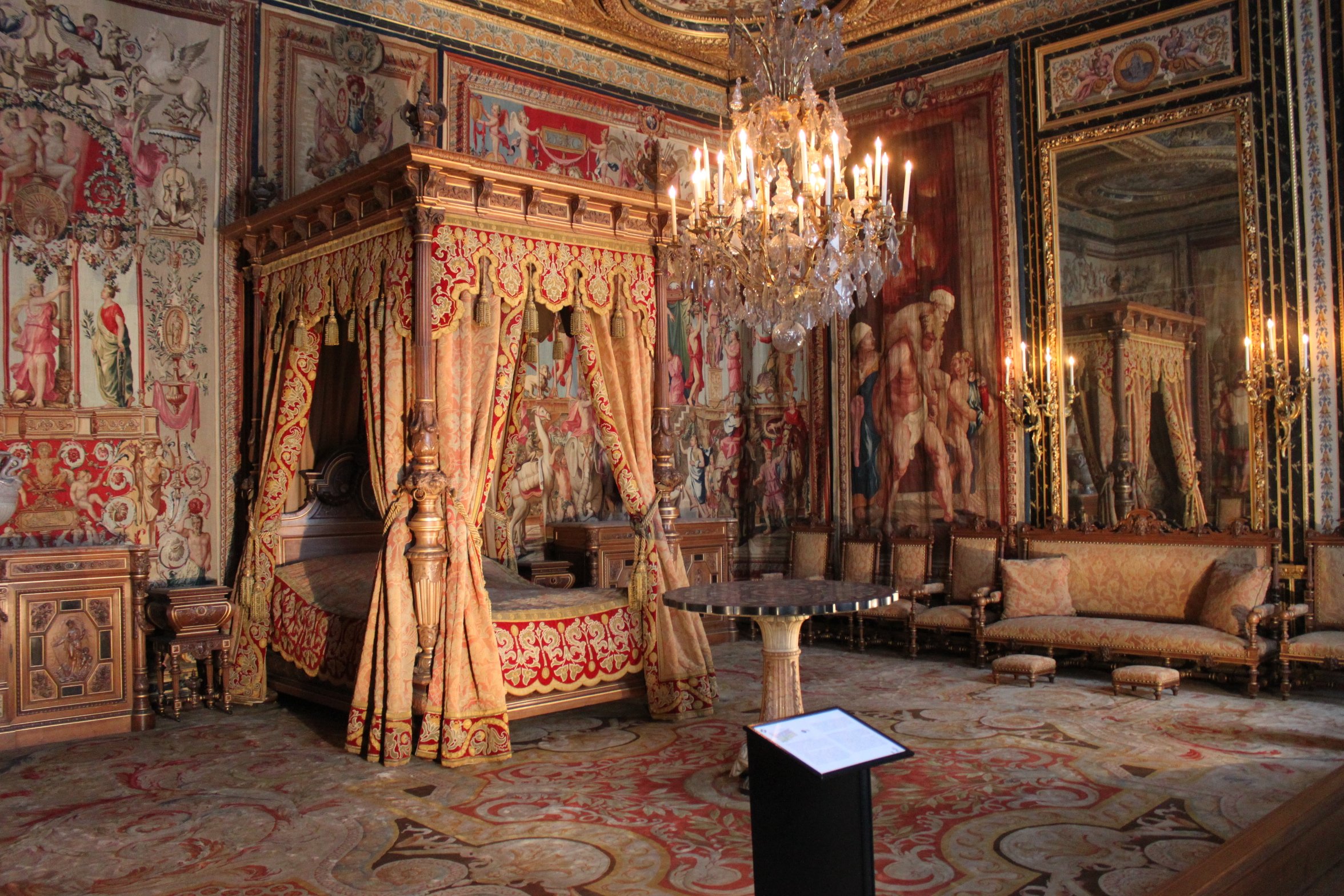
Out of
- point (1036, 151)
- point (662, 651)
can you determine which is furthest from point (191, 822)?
point (1036, 151)

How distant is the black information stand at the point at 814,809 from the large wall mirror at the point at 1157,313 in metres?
6.66

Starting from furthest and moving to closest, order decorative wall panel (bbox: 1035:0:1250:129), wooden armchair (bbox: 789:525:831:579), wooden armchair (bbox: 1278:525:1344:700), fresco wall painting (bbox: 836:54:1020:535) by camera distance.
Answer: wooden armchair (bbox: 789:525:831:579) → fresco wall painting (bbox: 836:54:1020:535) → decorative wall panel (bbox: 1035:0:1250:129) → wooden armchair (bbox: 1278:525:1344:700)

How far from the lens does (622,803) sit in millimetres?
4973

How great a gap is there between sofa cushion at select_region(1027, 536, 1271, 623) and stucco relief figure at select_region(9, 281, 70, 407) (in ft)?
25.3

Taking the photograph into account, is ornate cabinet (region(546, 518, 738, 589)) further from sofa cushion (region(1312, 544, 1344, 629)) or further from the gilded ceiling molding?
sofa cushion (region(1312, 544, 1344, 629))

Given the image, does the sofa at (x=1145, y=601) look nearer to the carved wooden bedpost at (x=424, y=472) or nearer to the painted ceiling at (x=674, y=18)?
the carved wooden bedpost at (x=424, y=472)

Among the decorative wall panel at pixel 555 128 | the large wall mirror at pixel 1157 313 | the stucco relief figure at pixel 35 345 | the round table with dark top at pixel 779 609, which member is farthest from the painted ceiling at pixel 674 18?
the round table with dark top at pixel 779 609

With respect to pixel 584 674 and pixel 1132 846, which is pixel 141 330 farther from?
pixel 1132 846

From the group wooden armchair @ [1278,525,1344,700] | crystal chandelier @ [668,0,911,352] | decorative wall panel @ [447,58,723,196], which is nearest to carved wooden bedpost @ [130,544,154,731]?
crystal chandelier @ [668,0,911,352]

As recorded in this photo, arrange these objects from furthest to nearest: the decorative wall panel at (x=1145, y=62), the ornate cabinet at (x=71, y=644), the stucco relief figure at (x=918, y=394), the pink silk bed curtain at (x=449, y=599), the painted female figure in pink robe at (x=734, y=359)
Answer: the painted female figure in pink robe at (x=734, y=359), the stucco relief figure at (x=918, y=394), the decorative wall panel at (x=1145, y=62), the ornate cabinet at (x=71, y=644), the pink silk bed curtain at (x=449, y=599)

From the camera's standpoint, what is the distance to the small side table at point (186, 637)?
689 cm

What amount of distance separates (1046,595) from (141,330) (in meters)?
7.21

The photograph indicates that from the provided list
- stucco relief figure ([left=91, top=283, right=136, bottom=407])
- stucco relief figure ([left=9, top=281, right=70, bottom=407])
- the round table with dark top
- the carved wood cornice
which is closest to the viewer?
the round table with dark top

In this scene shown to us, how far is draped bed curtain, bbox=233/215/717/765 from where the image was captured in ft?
19.3
